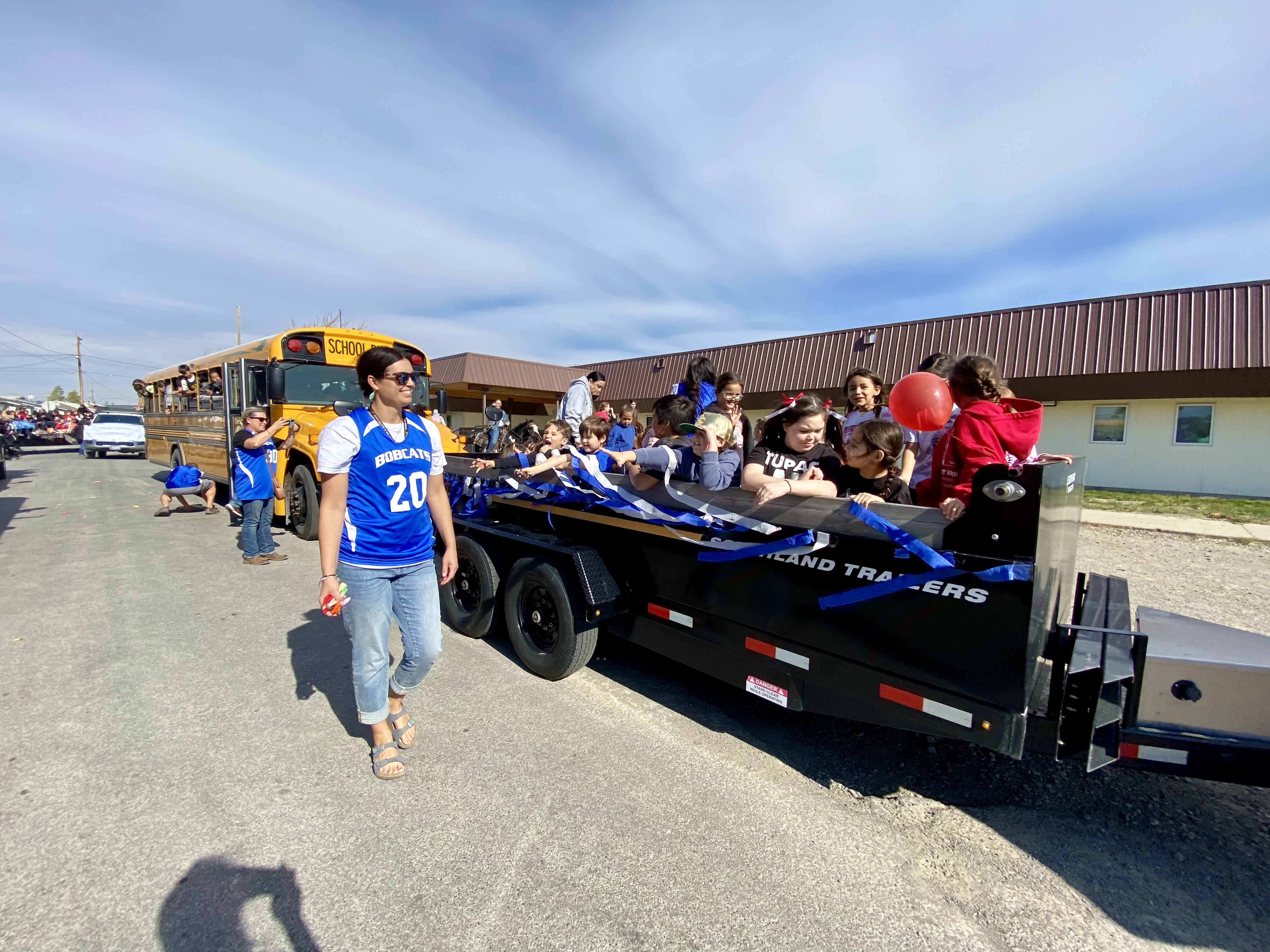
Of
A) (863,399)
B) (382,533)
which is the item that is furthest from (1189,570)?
(382,533)

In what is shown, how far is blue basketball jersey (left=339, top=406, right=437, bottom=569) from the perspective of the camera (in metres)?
2.68

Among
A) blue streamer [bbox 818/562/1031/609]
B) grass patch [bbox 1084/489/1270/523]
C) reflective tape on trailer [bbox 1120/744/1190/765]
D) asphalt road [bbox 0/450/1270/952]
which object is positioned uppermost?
blue streamer [bbox 818/562/1031/609]

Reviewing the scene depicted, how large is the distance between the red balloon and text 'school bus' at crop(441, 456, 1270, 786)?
0.48 meters

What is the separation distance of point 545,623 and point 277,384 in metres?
6.00

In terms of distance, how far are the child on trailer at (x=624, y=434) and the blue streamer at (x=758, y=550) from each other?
101 inches

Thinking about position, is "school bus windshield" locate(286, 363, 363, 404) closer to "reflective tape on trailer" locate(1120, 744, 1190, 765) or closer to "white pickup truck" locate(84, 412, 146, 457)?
"reflective tape on trailer" locate(1120, 744, 1190, 765)

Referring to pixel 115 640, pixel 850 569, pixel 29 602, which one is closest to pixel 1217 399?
pixel 850 569

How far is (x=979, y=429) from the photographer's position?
2.50 metres

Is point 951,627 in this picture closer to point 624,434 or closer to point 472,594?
point 472,594

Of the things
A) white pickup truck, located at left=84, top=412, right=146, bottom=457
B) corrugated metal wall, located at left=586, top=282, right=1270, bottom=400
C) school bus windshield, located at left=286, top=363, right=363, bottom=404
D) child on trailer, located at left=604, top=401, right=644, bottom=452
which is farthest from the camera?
white pickup truck, located at left=84, top=412, right=146, bottom=457

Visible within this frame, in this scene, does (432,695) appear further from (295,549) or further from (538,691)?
(295,549)

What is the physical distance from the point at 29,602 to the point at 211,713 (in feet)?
11.4

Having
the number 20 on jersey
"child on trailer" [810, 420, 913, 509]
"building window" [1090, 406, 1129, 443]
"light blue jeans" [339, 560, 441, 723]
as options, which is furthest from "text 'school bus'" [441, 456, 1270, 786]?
Answer: "building window" [1090, 406, 1129, 443]

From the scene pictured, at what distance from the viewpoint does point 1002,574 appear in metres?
2.00
